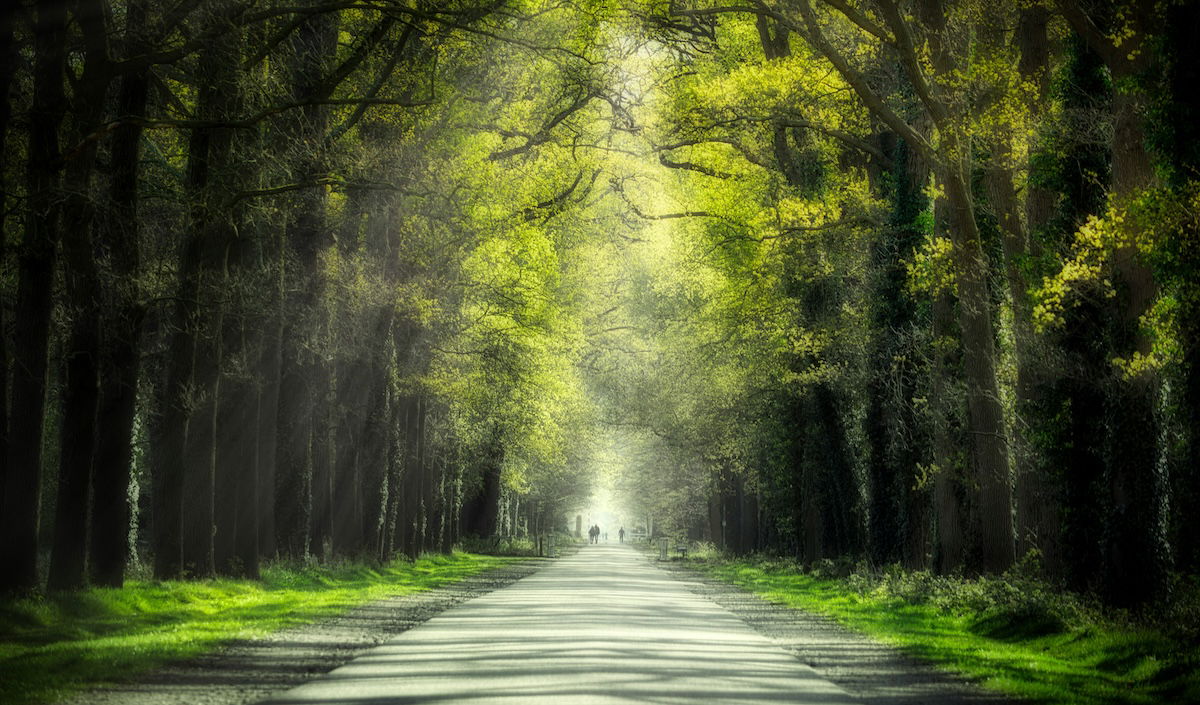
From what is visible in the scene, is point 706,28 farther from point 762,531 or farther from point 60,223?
point 762,531

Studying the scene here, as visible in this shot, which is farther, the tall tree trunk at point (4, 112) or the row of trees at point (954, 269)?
the row of trees at point (954, 269)

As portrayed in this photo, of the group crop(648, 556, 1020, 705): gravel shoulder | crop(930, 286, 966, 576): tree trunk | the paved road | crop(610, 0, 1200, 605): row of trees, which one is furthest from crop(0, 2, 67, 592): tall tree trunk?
crop(930, 286, 966, 576): tree trunk

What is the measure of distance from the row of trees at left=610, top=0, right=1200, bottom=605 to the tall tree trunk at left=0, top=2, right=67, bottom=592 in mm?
11381

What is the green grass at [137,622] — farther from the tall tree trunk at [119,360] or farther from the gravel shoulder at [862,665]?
the gravel shoulder at [862,665]

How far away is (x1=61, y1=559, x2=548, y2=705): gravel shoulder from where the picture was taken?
9734 millimetres

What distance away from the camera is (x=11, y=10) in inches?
575

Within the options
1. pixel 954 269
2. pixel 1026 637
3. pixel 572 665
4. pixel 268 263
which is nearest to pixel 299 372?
pixel 268 263

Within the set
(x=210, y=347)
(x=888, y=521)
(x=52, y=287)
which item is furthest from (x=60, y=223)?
(x=888, y=521)

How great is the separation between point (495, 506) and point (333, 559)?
95.1ft

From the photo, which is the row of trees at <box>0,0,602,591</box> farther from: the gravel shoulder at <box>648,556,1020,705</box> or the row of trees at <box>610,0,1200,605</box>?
the gravel shoulder at <box>648,556,1020,705</box>

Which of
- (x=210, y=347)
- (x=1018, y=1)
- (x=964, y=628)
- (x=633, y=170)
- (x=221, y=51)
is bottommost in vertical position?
(x=964, y=628)

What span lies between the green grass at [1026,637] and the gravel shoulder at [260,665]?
20.4 feet

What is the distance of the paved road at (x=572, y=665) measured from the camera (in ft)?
32.0

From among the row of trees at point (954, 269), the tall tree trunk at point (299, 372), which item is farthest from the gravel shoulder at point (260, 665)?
the row of trees at point (954, 269)
